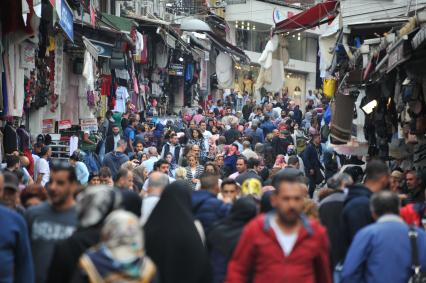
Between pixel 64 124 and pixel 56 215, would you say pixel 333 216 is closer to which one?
pixel 56 215

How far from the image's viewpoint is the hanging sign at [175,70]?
42656mm

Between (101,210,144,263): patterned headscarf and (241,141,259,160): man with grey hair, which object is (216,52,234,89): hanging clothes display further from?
(101,210,144,263): patterned headscarf

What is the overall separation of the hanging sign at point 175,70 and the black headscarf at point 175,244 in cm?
3382

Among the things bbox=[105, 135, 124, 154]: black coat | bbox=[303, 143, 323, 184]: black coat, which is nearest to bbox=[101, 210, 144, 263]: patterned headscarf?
bbox=[303, 143, 323, 184]: black coat

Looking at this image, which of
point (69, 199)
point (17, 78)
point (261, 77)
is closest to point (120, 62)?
point (261, 77)

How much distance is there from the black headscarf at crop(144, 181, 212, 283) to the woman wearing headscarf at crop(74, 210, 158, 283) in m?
2.14

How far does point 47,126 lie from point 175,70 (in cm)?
2001

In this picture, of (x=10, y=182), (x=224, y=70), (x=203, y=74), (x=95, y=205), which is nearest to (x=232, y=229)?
(x=10, y=182)

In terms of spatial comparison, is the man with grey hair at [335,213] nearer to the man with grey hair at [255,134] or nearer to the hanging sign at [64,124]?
the hanging sign at [64,124]

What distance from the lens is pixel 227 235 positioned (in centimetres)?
952

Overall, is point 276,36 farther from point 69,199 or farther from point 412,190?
point 69,199

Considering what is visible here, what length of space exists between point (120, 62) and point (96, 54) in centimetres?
416

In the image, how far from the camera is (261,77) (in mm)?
28078

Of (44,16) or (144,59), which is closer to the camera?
(44,16)
